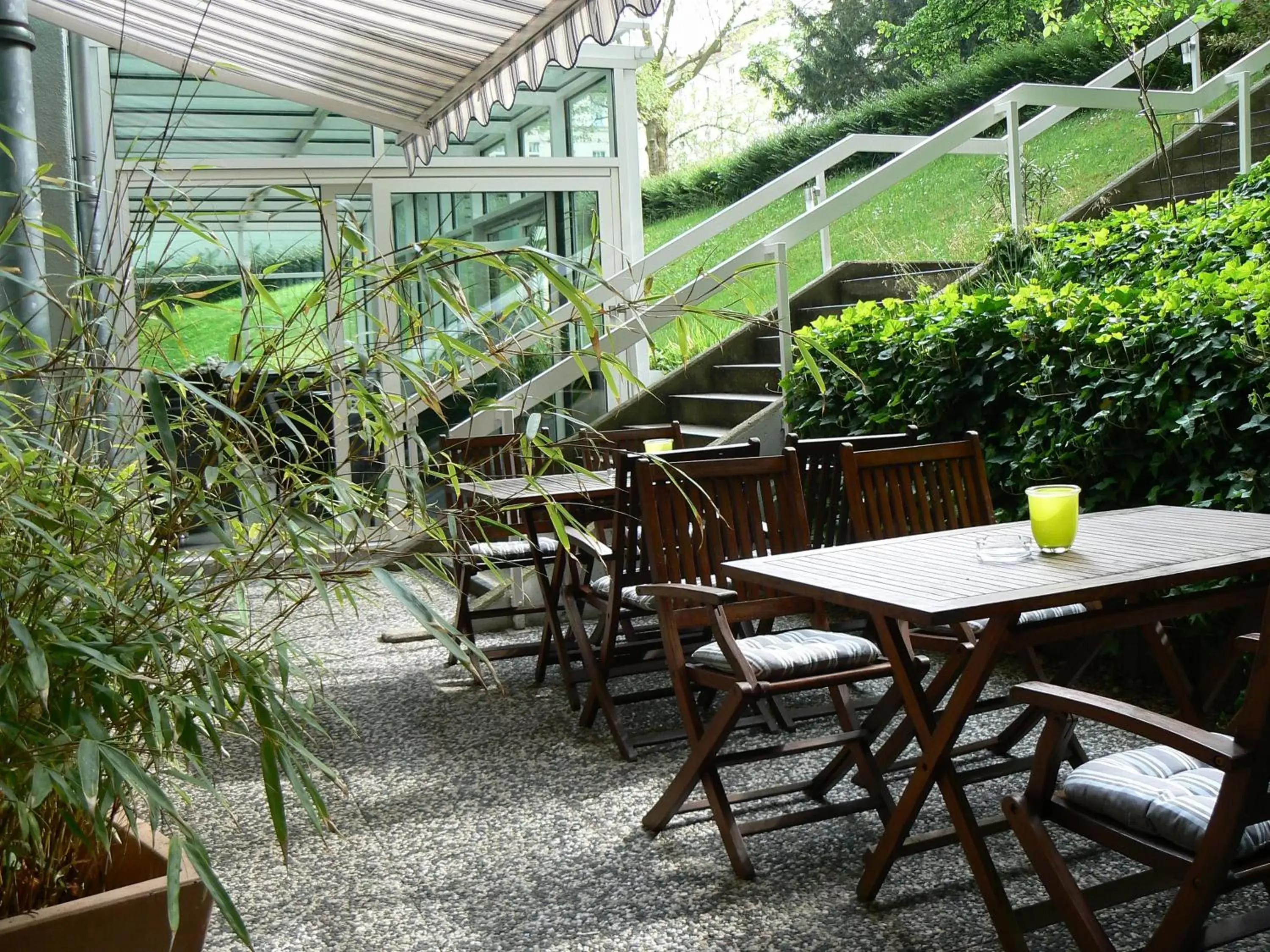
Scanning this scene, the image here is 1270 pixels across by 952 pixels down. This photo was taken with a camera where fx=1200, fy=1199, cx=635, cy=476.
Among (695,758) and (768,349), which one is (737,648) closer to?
(695,758)

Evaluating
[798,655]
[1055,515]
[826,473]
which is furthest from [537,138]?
[1055,515]

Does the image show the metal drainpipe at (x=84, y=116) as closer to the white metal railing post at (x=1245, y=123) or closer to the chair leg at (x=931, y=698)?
the chair leg at (x=931, y=698)

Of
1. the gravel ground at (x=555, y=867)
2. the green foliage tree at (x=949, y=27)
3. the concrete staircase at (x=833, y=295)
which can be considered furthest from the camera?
the green foliage tree at (x=949, y=27)

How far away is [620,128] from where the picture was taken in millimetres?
9422

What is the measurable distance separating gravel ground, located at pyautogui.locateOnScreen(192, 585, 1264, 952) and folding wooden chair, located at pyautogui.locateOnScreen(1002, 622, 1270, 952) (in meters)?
0.41

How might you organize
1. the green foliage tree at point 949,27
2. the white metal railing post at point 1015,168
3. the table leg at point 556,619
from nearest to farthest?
the table leg at point 556,619, the white metal railing post at point 1015,168, the green foliage tree at point 949,27

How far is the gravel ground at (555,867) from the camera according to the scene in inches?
105

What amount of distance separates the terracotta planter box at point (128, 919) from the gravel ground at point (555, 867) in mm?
264

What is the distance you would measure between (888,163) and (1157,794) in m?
6.09

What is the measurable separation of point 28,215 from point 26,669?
57.9 inches

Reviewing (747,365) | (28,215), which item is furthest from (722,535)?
(747,365)

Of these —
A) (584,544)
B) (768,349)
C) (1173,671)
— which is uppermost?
(768,349)

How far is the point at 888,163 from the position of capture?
7.55 metres

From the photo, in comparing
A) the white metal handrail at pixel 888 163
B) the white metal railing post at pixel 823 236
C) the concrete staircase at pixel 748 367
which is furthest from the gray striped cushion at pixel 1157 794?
the white metal railing post at pixel 823 236
